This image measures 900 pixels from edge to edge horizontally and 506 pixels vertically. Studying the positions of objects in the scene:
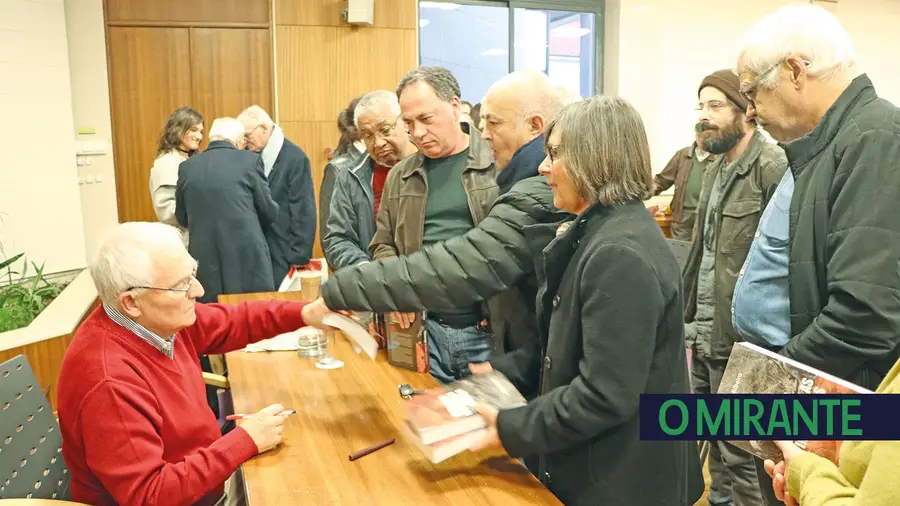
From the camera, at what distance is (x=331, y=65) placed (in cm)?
691

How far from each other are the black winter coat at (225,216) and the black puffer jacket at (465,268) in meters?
2.32

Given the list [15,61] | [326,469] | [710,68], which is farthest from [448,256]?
[710,68]

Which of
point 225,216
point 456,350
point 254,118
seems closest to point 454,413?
point 456,350

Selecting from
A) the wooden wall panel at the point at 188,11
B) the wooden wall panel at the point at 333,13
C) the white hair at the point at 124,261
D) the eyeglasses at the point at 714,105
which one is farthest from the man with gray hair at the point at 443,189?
the wooden wall panel at the point at 188,11

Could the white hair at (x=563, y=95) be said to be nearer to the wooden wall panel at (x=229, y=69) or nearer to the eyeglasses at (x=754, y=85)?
the eyeglasses at (x=754, y=85)

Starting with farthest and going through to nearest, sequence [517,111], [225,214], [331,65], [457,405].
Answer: [331,65]
[225,214]
[517,111]
[457,405]

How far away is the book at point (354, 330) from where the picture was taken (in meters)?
1.98

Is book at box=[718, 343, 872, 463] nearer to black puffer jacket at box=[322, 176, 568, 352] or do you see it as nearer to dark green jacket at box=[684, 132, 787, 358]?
black puffer jacket at box=[322, 176, 568, 352]

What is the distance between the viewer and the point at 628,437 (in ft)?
4.96

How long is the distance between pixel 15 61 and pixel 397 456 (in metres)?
5.19

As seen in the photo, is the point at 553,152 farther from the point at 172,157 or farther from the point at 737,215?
the point at 172,157

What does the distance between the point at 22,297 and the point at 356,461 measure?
3878 mm

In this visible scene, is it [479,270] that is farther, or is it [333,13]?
[333,13]

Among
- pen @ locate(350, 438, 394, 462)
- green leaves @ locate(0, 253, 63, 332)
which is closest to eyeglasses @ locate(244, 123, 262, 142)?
green leaves @ locate(0, 253, 63, 332)
